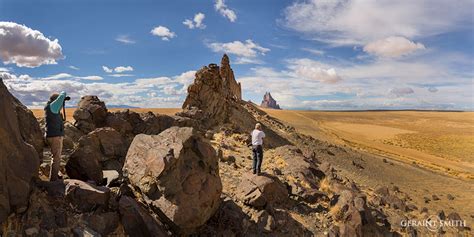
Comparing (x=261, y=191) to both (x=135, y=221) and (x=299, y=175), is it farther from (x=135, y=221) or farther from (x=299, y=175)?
(x=135, y=221)

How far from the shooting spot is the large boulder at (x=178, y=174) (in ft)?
37.2

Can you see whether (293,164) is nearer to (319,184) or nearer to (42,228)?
(319,184)

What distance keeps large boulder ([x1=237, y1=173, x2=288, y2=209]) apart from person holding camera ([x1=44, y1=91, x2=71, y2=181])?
7962 mm

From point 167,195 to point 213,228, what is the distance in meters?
2.55

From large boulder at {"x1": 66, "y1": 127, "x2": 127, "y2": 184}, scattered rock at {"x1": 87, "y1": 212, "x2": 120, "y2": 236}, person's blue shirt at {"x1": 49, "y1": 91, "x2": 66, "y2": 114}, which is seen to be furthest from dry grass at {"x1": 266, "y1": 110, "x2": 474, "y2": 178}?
person's blue shirt at {"x1": 49, "y1": 91, "x2": 66, "y2": 114}

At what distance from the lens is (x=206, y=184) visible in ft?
40.2

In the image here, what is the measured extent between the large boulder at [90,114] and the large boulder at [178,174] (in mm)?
9729

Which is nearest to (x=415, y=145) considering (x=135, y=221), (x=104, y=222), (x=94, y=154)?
(x=94, y=154)

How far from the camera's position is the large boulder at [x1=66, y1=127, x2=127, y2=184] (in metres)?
12.2

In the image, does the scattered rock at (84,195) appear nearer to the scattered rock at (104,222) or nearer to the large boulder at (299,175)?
the scattered rock at (104,222)

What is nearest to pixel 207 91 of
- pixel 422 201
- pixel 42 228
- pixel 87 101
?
pixel 87 101

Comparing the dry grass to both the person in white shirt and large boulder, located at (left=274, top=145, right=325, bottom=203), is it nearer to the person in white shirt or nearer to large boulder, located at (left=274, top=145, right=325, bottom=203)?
large boulder, located at (left=274, top=145, right=325, bottom=203)

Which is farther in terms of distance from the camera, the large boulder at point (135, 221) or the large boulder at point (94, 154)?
the large boulder at point (94, 154)

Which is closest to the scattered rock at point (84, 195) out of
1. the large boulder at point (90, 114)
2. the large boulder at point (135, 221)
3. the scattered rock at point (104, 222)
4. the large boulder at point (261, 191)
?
the scattered rock at point (104, 222)
